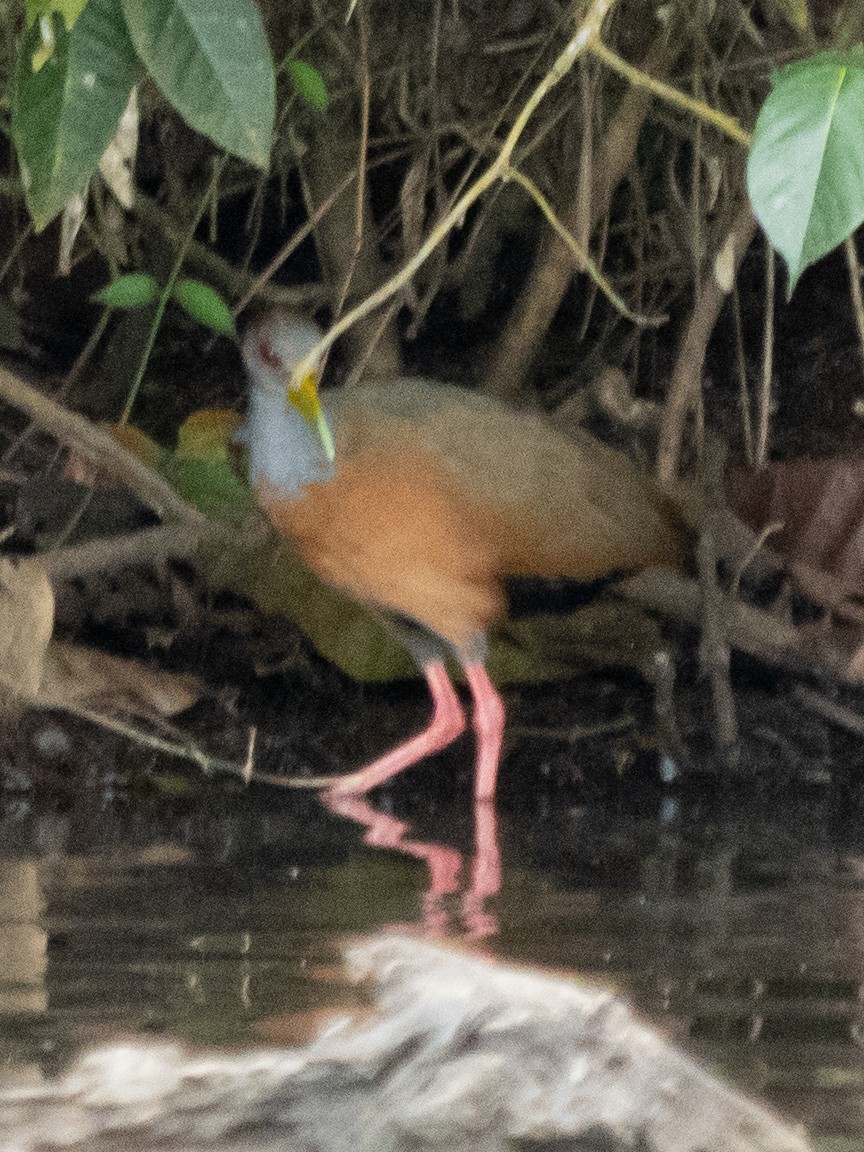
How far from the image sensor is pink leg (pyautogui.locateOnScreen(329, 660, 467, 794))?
Result: 3.22 m

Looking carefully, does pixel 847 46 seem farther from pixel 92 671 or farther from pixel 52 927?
pixel 92 671

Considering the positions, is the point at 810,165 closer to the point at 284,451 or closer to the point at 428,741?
the point at 284,451

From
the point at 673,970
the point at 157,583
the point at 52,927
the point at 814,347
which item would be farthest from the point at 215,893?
the point at 814,347

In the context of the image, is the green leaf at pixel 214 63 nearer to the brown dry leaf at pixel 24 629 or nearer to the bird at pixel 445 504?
the bird at pixel 445 504

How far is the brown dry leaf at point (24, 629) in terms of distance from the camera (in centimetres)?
303

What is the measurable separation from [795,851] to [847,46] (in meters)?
1.11

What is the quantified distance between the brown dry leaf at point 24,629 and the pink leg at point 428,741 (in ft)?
1.85

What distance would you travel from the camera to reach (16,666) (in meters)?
3.05

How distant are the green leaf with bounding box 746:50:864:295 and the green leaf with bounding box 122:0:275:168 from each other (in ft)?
1.85

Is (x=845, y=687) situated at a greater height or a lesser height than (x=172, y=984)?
greater

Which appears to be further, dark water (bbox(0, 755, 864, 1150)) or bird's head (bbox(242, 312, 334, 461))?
bird's head (bbox(242, 312, 334, 461))

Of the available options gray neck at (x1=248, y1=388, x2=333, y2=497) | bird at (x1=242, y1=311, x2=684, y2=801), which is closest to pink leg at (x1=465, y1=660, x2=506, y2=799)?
bird at (x1=242, y1=311, x2=684, y2=801)

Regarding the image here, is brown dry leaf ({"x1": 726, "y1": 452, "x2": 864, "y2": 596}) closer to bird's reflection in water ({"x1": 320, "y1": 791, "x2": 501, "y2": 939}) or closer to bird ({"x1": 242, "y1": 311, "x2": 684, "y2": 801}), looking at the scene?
bird ({"x1": 242, "y1": 311, "x2": 684, "y2": 801})

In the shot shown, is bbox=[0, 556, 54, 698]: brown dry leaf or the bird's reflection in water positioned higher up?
bbox=[0, 556, 54, 698]: brown dry leaf
